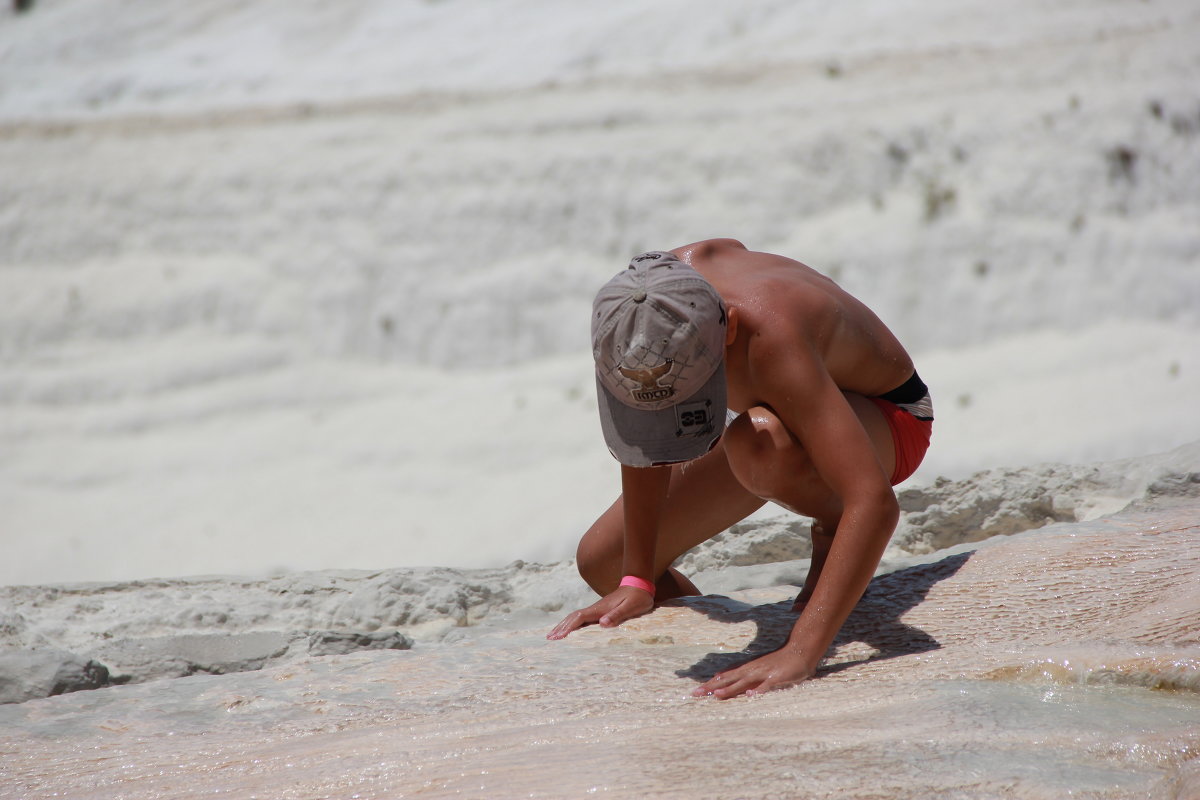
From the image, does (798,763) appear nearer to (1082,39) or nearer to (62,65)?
Answer: (1082,39)

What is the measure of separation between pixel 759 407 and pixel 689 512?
53 cm

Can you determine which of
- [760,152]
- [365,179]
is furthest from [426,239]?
[760,152]

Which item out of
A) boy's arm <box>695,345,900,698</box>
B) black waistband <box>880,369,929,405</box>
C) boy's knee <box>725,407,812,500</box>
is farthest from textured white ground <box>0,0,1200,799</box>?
boy's arm <box>695,345,900,698</box>

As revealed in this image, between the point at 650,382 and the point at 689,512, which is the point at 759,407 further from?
the point at 689,512

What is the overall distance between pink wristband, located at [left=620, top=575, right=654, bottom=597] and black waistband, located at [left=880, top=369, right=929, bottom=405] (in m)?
0.68

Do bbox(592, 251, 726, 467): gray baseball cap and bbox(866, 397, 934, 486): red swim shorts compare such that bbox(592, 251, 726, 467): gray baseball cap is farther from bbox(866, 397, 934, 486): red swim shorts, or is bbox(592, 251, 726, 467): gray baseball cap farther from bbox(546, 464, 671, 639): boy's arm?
bbox(866, 397, 934, 486): red swim shorts

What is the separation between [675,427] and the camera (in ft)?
6.53

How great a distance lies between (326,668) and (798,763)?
1151 mm

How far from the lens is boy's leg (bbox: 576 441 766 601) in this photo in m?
A: 2.68

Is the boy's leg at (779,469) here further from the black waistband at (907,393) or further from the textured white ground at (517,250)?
the textured white ground at (517,250)

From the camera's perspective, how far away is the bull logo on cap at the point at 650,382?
75.3 inches

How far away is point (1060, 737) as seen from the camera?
1.53 metres

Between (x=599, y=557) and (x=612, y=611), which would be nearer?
(x=612, y=611)

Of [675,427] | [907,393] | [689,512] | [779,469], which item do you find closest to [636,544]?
[689,512]
